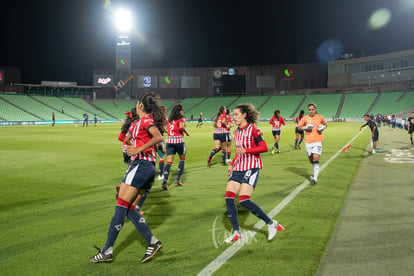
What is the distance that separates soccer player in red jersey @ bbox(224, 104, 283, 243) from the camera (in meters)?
4.75

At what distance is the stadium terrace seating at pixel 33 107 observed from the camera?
62.0m

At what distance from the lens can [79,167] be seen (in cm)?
1211

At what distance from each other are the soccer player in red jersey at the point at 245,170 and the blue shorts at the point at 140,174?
1.20m

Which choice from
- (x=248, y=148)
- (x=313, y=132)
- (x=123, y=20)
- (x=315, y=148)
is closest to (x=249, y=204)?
(x=248, y=148)

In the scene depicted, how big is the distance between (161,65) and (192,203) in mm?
90775

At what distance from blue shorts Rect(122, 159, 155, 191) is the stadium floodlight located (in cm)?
7984

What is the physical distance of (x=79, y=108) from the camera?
74.3 m

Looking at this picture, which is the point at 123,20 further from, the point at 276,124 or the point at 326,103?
the point at 276,124

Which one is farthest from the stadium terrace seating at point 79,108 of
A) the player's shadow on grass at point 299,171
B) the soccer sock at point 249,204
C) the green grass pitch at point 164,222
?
the soccer sock at point 249,204

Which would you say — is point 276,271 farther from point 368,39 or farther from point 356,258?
point 368,39

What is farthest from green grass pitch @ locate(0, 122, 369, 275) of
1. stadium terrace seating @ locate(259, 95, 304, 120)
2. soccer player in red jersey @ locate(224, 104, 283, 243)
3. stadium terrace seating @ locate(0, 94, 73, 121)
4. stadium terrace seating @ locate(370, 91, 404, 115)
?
stadium terrace seating @ locate(259, 95, 304, 120)

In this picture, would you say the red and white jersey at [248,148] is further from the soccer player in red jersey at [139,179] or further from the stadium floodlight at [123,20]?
the stadium floodlight at [123,20]

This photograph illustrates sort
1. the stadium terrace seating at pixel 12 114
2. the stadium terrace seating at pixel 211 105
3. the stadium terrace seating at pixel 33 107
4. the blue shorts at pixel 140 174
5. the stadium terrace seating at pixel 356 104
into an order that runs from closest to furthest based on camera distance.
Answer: the blue shorts at pixel 140 174 < the stadium terrace seating at pixel 12 114 < the stadium terrace seating at pixel 33 107 < the stadium terrace seating at pixel 356 104 < the stadium terrace seating at pixel 211 105

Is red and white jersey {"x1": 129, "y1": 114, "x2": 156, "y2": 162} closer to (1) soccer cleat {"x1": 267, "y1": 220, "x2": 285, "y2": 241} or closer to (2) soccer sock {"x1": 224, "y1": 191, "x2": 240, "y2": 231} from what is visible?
(2) soccer sock {"x1": 224, "y1": 191, "x2": 240, "y2": 231}
